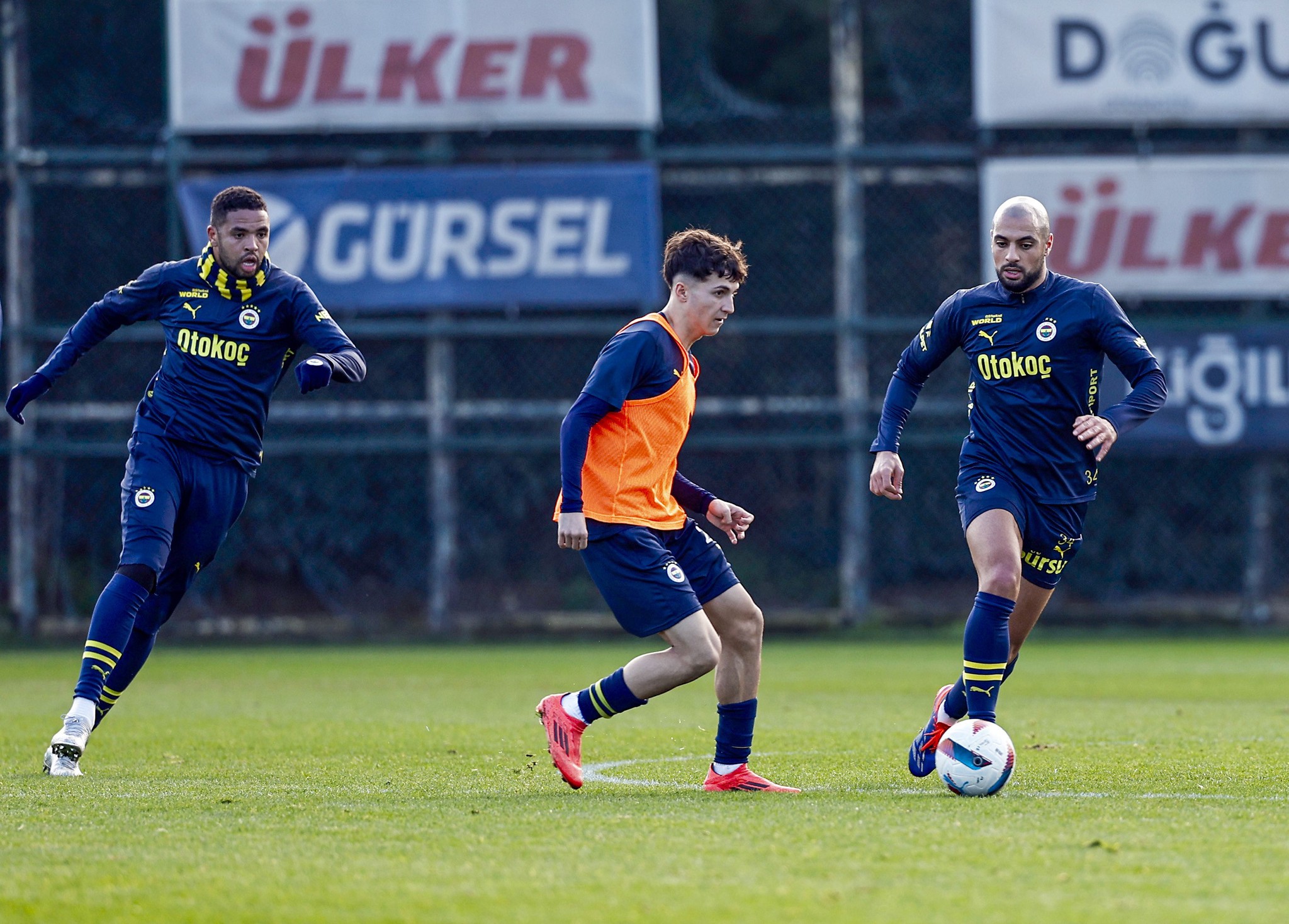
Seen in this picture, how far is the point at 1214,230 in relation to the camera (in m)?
15.1

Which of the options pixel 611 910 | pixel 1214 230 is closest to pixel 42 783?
pixel 611 910

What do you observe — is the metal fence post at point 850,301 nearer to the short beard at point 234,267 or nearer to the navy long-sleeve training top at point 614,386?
the short beard at point 234,267

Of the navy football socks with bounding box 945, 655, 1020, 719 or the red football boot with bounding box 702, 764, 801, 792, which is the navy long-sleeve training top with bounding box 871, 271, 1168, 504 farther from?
the red football boot with bounding box 702, 764, 801, 792

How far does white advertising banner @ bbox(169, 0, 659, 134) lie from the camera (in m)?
14.8

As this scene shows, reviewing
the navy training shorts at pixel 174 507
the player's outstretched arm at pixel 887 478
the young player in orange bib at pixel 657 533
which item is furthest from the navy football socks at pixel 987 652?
the navy training shorts at pixel 174 507

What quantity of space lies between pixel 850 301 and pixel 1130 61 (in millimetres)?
3153

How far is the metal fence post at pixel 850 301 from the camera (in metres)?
15.1

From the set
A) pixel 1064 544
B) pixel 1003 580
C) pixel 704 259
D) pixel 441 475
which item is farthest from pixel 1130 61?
pixel 1003 580

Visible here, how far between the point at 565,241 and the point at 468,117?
134 centimetres

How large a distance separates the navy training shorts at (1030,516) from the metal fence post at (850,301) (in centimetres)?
854

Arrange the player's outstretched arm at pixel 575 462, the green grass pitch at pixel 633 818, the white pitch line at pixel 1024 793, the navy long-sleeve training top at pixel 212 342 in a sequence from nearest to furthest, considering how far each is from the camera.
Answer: the green grass pitch at pixel 633 818 < the white pitch line at pixel 1024 793 < the player's outstretched arm at pixel 575 462 < the navy long-sleeve training top at pixel 212 342

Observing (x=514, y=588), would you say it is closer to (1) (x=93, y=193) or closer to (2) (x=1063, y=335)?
(1) (x=93, y=193)

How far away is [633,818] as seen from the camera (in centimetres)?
518

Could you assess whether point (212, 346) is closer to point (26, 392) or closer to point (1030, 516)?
point (26, 392)
